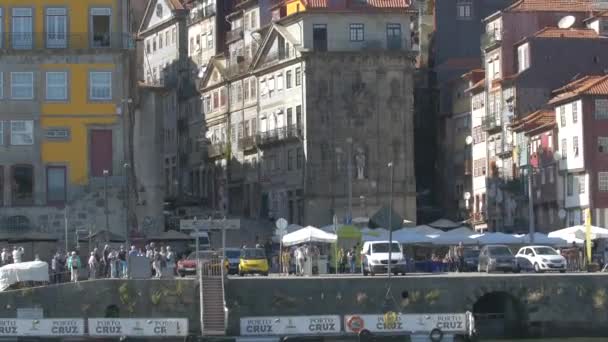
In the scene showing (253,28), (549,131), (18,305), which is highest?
(253,28)

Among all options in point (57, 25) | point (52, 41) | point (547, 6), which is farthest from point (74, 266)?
point (547, 6)

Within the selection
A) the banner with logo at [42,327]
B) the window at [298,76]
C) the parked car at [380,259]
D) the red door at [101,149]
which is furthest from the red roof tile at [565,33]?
the banner with logo at [42,327]

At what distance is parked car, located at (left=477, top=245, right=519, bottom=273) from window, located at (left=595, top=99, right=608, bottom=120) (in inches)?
1111

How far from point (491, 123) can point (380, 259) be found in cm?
4656

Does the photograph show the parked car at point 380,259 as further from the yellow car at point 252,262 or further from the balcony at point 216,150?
the balcony at point 216,150

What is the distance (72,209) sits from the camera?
105062 millimetres

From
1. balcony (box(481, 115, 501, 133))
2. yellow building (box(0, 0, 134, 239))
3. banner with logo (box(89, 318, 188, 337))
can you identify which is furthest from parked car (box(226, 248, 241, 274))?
balcony (box(481, 115, 501, 133))

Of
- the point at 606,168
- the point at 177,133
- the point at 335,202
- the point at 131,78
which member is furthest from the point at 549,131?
the point at 177,133

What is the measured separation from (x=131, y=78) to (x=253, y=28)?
25.3 meters

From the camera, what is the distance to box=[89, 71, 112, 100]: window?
10656cm

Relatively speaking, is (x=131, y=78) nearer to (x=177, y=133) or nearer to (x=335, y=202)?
(x=335, y=202)

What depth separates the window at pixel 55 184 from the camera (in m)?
106

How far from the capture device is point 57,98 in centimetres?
10662

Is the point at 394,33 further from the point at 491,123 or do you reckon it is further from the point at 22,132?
the point at 22,132
